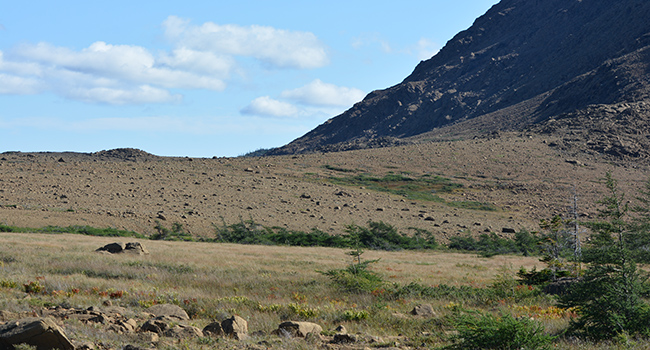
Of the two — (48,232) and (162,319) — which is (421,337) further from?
(48,232)

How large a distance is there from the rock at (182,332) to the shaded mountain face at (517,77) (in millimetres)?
106526

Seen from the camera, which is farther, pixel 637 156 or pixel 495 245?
pixel 637 156

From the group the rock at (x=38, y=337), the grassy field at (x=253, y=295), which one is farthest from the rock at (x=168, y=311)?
the rock at (x=38, y=337)

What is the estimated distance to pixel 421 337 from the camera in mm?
9500

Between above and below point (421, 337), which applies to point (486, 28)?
above

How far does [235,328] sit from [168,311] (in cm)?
232

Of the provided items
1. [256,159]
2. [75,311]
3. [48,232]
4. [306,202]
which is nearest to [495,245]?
[306,202]

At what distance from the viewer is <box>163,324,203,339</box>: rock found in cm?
863

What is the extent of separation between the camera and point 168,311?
10.6 m

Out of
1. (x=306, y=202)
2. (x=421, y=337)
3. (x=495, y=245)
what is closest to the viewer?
(x=421, y=337)

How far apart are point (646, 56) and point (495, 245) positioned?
95377 millimetres

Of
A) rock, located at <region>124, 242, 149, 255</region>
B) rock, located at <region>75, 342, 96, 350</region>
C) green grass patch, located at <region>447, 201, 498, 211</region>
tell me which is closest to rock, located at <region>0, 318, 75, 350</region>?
rock, located at <region>75, 342, 96, 350</region>

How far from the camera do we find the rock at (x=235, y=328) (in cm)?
888

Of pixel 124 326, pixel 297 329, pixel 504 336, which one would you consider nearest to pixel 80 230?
pixel 124 326
